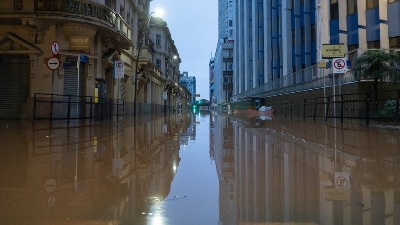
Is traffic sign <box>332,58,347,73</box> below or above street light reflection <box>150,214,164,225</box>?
above

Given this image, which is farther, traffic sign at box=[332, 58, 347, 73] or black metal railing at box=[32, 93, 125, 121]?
black metal railing at box=[32, 93, 125, 121]

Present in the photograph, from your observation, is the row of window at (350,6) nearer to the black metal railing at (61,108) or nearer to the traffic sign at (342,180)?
the black metal railing at (61,108)

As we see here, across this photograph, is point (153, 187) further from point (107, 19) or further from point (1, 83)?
point (107, 19)

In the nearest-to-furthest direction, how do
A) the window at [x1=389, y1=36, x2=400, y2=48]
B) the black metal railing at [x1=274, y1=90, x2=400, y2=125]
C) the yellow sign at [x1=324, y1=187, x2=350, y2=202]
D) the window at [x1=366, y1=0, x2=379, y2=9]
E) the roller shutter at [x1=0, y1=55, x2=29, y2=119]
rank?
the yellow sign at [x1=324, y1=187, x2=350, y2=202] → the black metal railing at [x1=274, y1=90, x2=400, y2=125] → the roller shutter at [x1=0, y1=55, x2=29, y2=119] → the window at [x1=389, y1=36, x2=400, y2=48] → the window at [x1=366, y1=0, x2=379, y2=9]

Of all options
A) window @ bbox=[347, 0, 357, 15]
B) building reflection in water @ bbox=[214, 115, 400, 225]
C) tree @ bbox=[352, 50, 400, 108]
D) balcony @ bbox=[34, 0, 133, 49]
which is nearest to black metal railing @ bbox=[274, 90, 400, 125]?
tree @ bbox=[352, 50, 400, 108]

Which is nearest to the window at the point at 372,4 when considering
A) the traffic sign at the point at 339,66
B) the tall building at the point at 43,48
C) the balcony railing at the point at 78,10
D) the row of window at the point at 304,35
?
the row of window at the point at 304,35

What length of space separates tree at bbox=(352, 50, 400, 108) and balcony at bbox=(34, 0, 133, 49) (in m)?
14.9

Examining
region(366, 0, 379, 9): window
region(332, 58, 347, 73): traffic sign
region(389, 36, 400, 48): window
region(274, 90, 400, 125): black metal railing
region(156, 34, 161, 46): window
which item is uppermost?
region(156, 34, 161, 46): window

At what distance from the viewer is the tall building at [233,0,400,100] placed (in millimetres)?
25641

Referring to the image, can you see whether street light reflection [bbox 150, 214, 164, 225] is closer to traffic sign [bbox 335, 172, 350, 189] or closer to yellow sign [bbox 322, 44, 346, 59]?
traffic sign [bbox 335, 172, 350, 189]

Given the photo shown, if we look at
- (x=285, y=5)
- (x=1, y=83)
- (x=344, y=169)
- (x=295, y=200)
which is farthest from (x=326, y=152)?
(x=285, y=5)

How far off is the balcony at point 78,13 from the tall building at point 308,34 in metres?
15.1

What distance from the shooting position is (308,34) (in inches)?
1433

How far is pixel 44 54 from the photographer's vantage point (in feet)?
66.0
